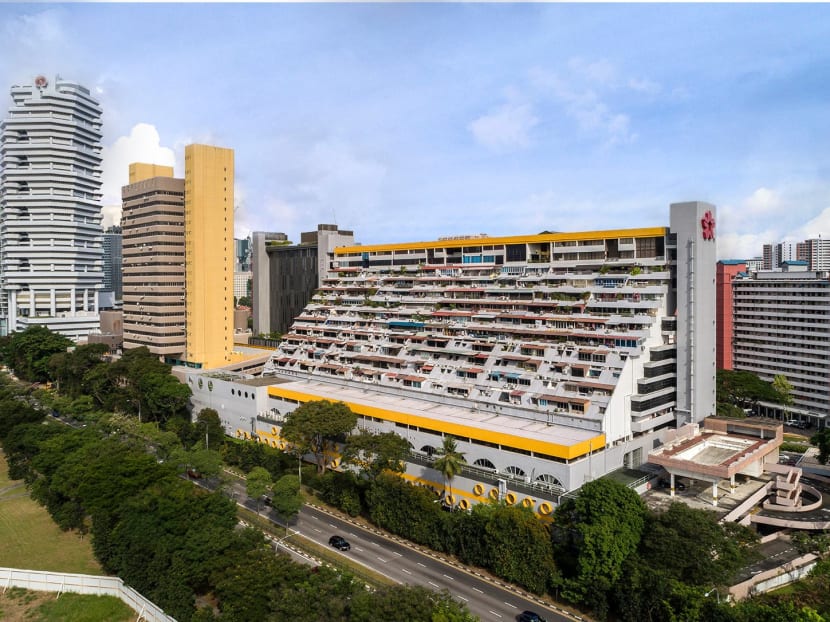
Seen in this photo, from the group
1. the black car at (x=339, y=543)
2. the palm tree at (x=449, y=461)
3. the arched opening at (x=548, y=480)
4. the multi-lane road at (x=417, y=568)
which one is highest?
the palm tree at (x=449, y=461)

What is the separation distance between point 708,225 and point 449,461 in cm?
4227

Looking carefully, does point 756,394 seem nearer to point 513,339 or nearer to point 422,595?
point 513,339

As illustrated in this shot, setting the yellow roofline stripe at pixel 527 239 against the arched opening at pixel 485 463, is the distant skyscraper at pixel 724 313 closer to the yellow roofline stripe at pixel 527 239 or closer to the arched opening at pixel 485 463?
the yellow roofline stripe at pixel 527 239

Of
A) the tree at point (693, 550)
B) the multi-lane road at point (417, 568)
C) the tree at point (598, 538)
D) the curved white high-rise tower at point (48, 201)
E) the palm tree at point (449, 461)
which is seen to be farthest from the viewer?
the curved white high-rise tower at point (48, 201)

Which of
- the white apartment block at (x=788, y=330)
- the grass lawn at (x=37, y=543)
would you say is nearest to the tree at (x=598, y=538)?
the grass lawn at (x=37, y=543)

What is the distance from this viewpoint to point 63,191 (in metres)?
175

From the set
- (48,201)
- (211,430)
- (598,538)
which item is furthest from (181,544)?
(48,201)

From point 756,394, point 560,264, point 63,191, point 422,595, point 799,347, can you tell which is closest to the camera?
point 422,595

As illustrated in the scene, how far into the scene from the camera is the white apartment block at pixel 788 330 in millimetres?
111938

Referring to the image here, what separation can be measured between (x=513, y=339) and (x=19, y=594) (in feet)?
191

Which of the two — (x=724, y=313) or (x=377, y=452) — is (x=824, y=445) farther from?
(x=724, y=313)

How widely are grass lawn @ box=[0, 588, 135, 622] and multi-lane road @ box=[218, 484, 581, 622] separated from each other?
15.2 m

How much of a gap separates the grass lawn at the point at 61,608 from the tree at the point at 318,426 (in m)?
24.2

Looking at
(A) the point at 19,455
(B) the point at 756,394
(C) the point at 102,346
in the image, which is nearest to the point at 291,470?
(A) the point at 19,455
